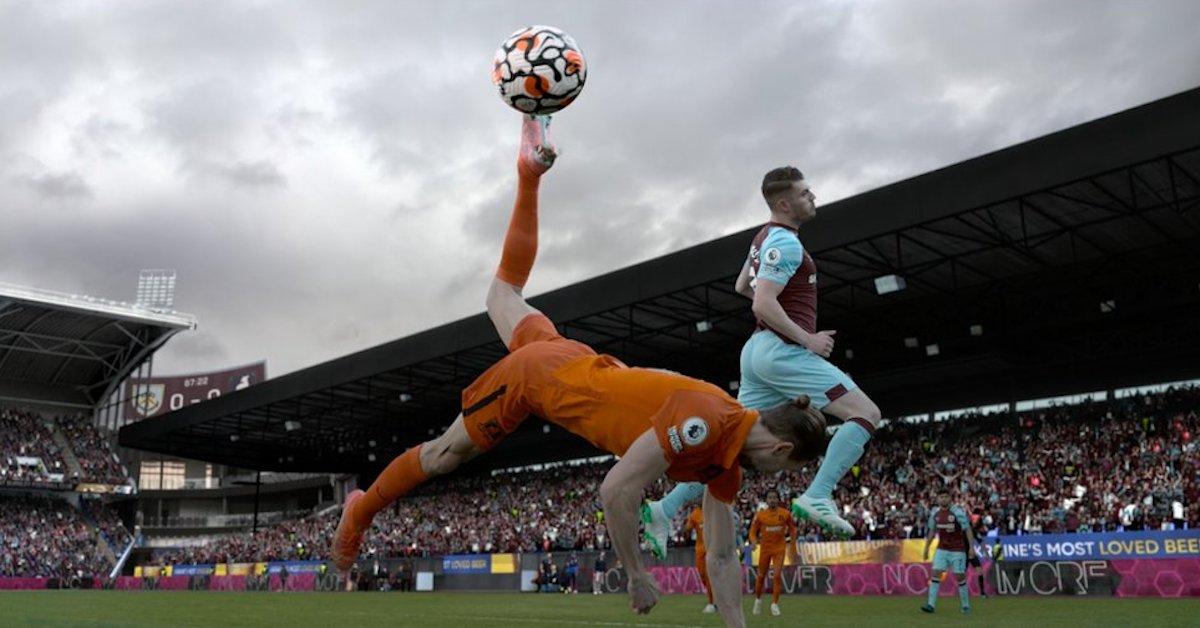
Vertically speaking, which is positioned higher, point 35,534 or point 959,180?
point 959,180

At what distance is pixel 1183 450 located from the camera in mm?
23688

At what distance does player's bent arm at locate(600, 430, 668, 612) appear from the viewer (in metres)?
4.34

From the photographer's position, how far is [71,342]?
51156 mm

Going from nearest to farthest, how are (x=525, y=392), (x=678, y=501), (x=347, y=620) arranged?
(x=525, y=392) → (x=678, y=501) → (x=347, y=620)

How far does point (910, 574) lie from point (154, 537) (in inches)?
2484

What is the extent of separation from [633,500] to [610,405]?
1.75 ft

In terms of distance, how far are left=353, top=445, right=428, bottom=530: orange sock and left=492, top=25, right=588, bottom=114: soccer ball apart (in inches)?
87.2

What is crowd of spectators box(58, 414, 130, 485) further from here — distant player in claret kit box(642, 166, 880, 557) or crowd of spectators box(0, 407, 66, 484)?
distant player in claret kit box(642, 166, 880, 557)

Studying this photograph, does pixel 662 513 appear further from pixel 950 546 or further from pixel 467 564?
pixel 467 564

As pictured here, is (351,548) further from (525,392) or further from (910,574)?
(910,574)

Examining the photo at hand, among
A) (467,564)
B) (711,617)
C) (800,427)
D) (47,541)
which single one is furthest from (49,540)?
(800,427)

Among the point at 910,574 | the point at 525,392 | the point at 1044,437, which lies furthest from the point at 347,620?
the point at 1044,437

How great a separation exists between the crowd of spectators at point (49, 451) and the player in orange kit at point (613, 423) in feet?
164

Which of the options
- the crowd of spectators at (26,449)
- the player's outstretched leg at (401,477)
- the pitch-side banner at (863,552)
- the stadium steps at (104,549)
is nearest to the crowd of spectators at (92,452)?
the crowd of spectators at (26,449)
